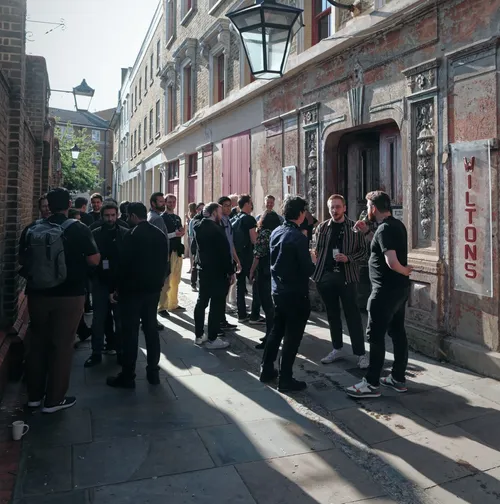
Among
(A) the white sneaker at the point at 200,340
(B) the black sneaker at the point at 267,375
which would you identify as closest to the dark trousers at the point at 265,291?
(A) the white sneaker at the point at 200,340

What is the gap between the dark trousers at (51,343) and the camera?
4.16 m

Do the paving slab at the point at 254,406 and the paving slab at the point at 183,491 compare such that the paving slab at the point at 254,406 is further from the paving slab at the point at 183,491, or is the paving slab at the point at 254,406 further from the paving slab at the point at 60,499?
the paving slab at the point at 60,499

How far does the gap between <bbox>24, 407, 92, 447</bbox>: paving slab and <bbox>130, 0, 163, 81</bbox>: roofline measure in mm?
20367

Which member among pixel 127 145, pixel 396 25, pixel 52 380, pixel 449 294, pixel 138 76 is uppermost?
pixel 138 76

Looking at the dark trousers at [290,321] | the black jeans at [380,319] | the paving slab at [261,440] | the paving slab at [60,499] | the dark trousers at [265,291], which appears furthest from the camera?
the dark trousers at [265,291]

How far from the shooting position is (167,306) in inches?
325

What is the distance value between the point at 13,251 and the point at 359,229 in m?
3.85

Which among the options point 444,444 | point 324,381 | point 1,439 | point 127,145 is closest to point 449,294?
point 324,381

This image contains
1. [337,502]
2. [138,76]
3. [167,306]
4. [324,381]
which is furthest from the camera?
[138,76]

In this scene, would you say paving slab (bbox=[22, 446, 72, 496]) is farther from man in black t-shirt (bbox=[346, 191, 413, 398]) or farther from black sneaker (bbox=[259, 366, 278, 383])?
man in black t-shirt (bbox=[346, 191, 413, 398])

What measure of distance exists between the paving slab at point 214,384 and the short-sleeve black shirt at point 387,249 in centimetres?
162

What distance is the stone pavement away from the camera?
3076 mm

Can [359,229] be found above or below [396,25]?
below

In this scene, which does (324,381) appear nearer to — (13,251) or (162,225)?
(162,225)
